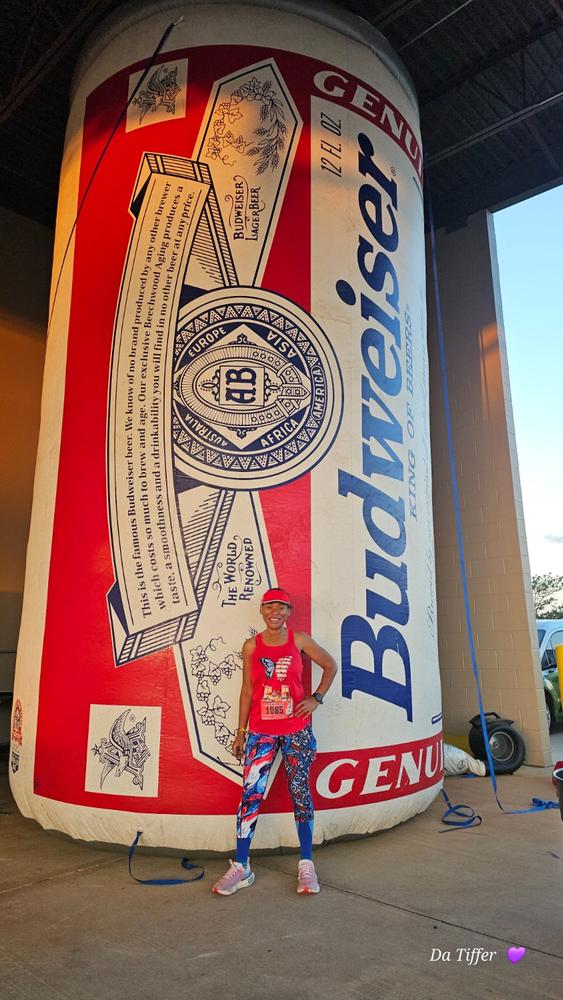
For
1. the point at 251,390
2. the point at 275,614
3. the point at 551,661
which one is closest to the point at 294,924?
the point at 275,614

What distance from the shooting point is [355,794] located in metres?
4.86

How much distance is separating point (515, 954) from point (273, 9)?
22.9ft

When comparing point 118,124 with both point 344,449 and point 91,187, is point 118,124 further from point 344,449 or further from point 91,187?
point 344,449

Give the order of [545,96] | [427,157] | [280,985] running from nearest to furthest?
[280,985] → [545,96] → [427,157]

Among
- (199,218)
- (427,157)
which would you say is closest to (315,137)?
(199,218)

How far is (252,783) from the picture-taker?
13.4ft

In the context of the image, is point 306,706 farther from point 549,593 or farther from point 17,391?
point 549,593

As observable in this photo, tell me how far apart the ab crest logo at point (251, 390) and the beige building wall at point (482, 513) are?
166 inches

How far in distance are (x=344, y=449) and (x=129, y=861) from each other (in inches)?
123

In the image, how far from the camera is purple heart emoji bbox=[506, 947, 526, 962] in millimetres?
3035

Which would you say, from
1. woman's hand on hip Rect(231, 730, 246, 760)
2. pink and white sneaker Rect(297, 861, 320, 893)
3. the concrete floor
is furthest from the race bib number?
the concrete floor

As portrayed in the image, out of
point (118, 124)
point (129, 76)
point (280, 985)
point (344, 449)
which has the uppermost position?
point (129, 76)

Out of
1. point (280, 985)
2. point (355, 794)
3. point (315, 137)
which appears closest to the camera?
point (280, 985)

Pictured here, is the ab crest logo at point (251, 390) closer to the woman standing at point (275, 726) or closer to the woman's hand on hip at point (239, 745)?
the woman standing at point (275, 726)
